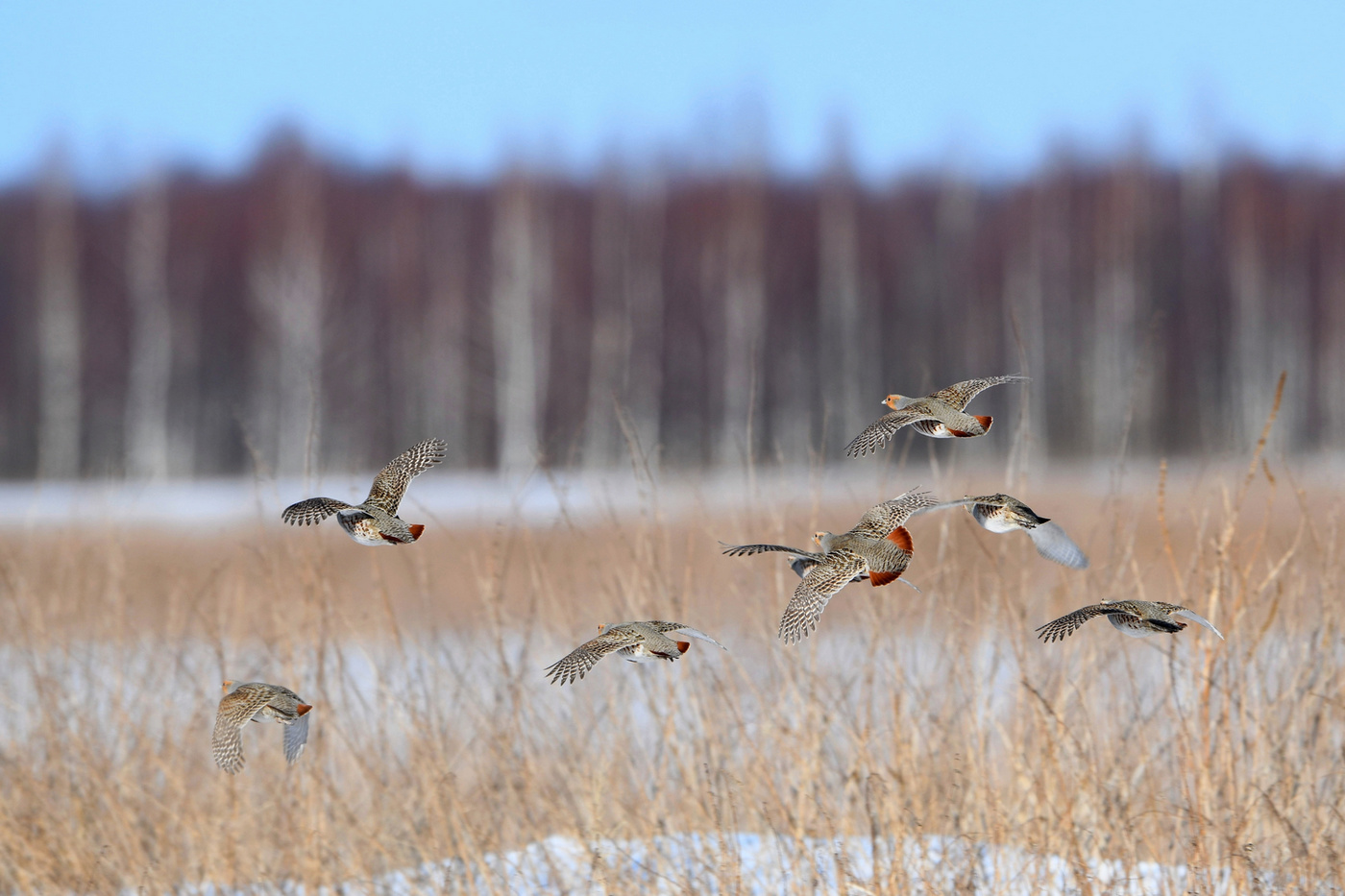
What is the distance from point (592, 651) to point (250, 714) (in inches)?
15.8

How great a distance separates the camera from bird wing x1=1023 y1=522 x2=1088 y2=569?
84 cm

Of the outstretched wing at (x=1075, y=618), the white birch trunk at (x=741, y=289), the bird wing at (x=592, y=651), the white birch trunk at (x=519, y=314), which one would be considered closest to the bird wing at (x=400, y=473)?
the bird wing at (x=592, y=651)

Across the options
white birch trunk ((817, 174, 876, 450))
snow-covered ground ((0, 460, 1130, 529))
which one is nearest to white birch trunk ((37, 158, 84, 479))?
snow-covered ground ((0, 460, 1130, 529))

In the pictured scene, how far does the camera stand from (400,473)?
108cm

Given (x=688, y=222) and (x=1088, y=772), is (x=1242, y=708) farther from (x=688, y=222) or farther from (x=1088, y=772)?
(x=688, y=222)

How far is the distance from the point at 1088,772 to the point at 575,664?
135 centimetres

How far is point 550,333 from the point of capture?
1430cm

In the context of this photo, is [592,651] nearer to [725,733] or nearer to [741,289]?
[725,733]

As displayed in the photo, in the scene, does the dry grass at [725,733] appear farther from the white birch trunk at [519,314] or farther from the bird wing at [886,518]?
the white birch trunk at [519,314]

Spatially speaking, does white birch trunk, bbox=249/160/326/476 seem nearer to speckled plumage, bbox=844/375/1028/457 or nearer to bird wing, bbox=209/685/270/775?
bird wing, bbox=209/685/270/775

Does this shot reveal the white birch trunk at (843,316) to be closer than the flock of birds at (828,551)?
No

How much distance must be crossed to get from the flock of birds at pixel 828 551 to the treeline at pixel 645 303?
1198 cm

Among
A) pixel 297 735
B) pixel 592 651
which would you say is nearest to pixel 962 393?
pixel 592 651

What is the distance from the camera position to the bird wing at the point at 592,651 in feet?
3.08
